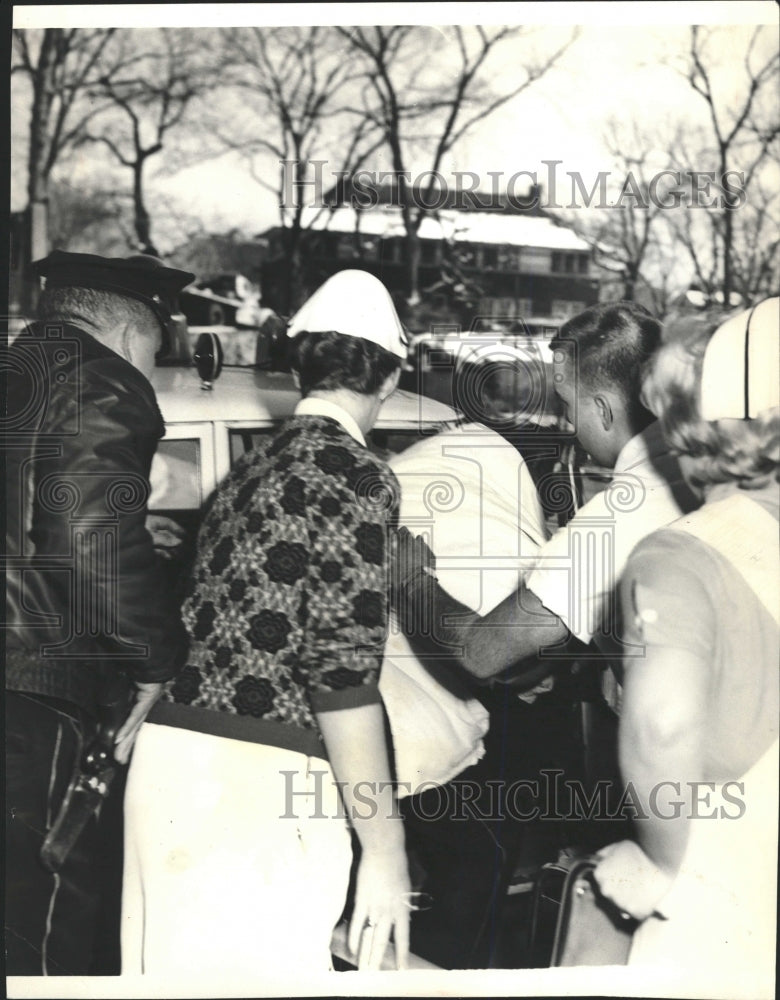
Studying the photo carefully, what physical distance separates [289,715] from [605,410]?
1.21 m

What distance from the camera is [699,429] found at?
8.88 ft

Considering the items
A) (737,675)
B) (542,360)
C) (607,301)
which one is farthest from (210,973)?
(607,301)

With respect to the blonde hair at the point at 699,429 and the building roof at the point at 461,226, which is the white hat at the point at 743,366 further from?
the building roof at the point at 461,226

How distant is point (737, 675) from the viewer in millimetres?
2721

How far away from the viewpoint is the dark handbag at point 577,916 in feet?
9.10

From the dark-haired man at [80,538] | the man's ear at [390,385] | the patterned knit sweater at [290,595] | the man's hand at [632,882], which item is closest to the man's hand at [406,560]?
the patterned knit sweater at [290,595]

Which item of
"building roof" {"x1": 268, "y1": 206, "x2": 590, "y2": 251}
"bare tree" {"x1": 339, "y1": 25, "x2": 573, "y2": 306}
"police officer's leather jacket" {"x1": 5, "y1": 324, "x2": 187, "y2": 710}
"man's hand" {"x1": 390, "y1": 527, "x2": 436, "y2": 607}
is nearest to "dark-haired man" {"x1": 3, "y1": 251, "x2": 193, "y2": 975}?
"police officer's leather jacket" {"x1": 5, "y1": 324, "x2": 187, "y2": 710}

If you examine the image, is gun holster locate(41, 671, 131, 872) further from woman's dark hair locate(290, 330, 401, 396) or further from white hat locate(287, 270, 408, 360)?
white hat locate(287, 270, 408, 360)

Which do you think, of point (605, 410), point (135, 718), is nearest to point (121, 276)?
point (135, 718)

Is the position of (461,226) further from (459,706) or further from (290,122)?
(459,706)

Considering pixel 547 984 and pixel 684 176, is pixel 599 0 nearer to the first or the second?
pixel 684 176

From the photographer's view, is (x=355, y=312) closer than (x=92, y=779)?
Yes

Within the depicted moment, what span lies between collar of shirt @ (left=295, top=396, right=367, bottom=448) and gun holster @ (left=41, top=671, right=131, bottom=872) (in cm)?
89

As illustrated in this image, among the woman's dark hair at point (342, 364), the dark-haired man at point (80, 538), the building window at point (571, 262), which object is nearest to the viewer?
the woman's dark hair at point (342, 364)
